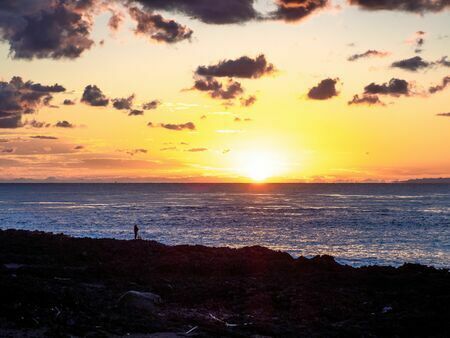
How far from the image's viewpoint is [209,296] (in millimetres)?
23641

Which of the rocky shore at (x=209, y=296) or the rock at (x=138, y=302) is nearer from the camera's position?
the rocky shore at (x=209, y=296)

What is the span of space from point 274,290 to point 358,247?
97.4 feet

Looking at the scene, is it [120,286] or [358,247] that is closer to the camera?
[120,286]

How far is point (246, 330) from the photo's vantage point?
60.6 feet

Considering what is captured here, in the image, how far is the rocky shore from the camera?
57.5 feet

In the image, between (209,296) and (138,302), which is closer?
(138,302)

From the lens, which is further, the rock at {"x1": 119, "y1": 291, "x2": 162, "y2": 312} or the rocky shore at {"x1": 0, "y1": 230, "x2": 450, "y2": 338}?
the rock at {"x1": 119, "y1": 291, "x2": 162, "y2": 312}

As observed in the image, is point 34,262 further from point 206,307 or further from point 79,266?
point 206,307

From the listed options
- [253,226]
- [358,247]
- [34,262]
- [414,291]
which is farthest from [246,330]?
[253,226]

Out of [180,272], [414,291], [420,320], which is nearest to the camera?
[420,320]

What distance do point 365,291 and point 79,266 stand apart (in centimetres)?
1527

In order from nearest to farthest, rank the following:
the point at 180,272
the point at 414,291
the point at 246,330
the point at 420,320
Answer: the point at 246,330, the point at 420,320, the point at 414,291, the point at 180,272

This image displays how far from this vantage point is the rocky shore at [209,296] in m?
17.5

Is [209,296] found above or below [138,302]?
below
